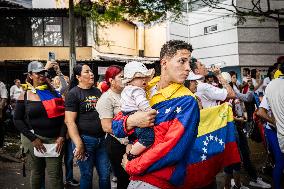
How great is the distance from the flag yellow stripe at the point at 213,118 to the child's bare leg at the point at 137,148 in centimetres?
143

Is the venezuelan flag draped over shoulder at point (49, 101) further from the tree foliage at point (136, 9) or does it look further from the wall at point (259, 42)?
the wall at point (259, 42)

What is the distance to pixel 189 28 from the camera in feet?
96.5

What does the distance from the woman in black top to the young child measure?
5.51ft

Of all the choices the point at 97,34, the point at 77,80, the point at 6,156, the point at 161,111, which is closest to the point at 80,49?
the point at 97,34

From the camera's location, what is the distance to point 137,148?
2582mm

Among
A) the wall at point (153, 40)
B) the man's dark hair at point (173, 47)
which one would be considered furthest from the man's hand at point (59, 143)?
the wall at point (153, 40)

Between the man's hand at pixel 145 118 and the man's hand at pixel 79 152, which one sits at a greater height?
the man's hand at pixel 145 118

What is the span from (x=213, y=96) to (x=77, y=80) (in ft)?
6.79

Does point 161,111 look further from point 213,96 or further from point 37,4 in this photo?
point 37,4

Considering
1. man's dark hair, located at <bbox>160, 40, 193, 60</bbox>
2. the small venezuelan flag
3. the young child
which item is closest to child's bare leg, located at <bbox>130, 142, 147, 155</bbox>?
the young child

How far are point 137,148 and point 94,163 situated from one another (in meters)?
2.35

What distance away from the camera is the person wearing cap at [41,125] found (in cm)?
484

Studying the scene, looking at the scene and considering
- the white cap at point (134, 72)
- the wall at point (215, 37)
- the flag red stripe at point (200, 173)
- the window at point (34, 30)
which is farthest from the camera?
the wall at point (215, 37)

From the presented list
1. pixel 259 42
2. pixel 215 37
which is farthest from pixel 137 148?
pixel 215 37
